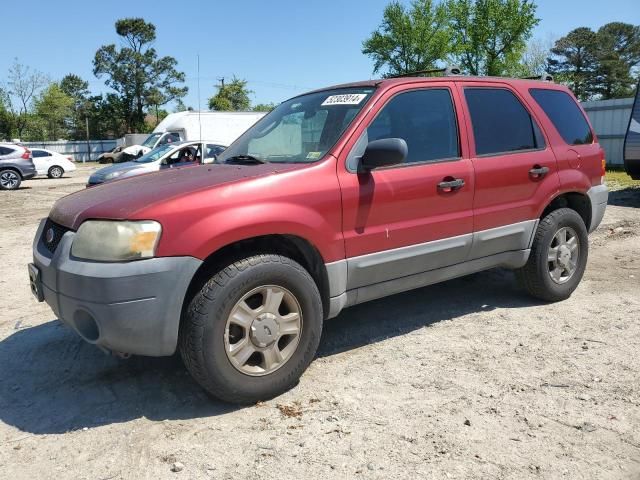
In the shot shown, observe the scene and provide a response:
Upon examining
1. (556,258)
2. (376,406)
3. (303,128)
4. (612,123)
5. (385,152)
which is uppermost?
(612,123)

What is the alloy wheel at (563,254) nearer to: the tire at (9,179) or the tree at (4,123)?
the tire at (9,179)

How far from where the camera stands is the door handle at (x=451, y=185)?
3895 mm

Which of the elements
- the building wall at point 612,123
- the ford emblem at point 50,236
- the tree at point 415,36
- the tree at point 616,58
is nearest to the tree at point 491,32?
the tree at point 415,36

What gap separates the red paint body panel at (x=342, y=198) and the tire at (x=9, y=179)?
58.2 feet

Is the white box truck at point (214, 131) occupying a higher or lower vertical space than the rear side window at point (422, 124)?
higher

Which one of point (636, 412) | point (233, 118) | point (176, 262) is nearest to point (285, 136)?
point (176, 262)

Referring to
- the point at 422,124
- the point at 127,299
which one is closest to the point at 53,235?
the point at 127,299

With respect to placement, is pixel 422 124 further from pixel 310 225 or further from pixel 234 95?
pixel 234 95

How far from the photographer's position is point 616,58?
192 ft

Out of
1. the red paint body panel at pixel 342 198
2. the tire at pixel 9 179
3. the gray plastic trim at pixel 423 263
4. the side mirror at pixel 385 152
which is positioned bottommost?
the tire at pixel 9 179

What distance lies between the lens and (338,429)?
2908 millimetres

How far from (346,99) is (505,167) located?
4.50 feet

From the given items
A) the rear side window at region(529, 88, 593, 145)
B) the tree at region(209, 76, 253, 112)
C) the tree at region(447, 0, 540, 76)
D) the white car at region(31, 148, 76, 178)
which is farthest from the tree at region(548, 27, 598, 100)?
the rear side window at region(529, 88, 593, 145)

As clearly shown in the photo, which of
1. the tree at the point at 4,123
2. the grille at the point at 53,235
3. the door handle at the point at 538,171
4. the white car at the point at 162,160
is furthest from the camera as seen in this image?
the tree at the point at 4,123
